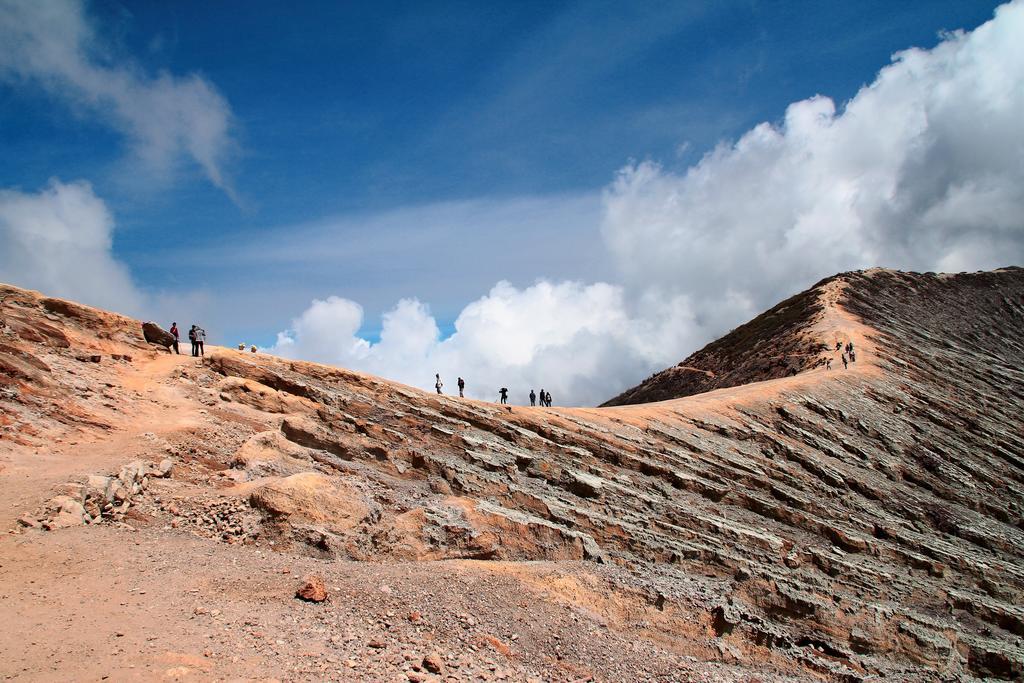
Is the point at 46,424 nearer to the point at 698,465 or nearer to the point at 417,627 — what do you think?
the point at 417,627

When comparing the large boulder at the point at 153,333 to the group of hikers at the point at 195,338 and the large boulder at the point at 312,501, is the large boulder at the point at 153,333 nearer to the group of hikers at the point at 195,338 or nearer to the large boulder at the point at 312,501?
the group of hikers at the point at 195,338

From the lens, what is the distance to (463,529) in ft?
54.9

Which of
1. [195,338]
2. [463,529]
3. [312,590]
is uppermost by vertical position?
[195,338]

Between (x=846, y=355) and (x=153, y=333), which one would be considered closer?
(x=153, y=333)

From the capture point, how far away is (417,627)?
12195 mm

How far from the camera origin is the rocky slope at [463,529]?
1116 centimetres

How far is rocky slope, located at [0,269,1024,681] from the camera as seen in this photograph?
11156mm

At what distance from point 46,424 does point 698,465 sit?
2181cm

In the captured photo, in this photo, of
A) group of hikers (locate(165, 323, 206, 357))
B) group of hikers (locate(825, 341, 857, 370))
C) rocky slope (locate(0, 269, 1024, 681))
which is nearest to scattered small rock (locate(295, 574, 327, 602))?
rocky slope (locate(0, 269, 1024, 681))

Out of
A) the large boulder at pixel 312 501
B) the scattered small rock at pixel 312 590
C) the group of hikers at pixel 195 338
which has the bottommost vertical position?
the scattered small rock at pixel 312 590

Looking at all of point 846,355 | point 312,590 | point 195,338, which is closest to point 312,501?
point 312,590

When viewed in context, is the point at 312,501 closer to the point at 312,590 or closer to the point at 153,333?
the point at 312,590

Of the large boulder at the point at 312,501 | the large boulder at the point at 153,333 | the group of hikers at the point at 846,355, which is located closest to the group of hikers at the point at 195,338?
the large boulder at the point at 153,333

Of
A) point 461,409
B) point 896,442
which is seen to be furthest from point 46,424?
point 896,442
